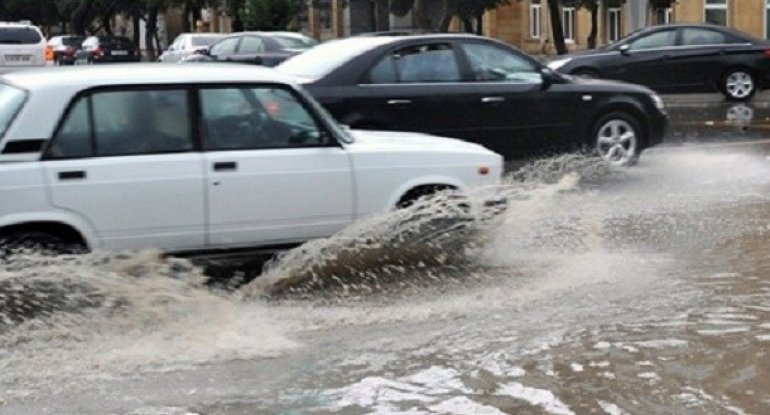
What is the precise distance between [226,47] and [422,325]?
20102mm

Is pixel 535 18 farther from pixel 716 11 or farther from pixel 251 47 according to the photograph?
pixel 251 47

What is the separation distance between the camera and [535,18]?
4997 centimetres

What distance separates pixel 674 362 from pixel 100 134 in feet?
12.1

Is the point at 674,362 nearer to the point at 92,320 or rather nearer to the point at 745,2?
the point at 92,320

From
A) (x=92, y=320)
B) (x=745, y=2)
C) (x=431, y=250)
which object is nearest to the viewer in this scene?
(x=92, y=320)

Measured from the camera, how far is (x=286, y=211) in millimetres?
8078

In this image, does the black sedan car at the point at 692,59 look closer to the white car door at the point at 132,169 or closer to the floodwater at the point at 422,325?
the floodwater at the point at 422,325

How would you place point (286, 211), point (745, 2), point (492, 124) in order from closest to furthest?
point (286, 211) → point (492, 124) → point (745, 2)

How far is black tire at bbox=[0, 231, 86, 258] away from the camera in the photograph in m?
7.30

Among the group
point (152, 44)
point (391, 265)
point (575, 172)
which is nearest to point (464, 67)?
point (575, 172)

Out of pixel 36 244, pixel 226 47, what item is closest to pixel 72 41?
pixel 226 47

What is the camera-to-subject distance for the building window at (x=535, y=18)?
4949 cm

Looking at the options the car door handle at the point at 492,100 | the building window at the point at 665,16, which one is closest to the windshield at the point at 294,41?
the car door handle at the point at 492,100

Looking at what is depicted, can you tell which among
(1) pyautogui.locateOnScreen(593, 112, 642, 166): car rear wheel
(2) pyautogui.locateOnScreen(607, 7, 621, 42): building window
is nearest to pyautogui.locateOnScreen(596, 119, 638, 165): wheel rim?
(1) pyautogui.locateOnScreen(593, 112, 642, 166): car rear wheel
